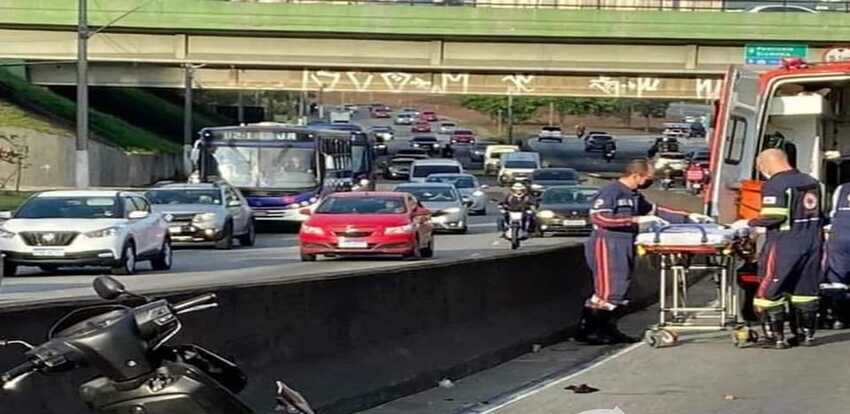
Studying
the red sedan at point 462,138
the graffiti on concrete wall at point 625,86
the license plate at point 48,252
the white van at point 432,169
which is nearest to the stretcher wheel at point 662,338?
the license plate at point 48,252

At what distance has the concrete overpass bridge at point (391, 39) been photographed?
6012 centimetres

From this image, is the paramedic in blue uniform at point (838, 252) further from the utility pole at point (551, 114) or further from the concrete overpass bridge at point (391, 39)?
the utility pole at point (551, 114)

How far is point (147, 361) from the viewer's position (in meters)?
5.68

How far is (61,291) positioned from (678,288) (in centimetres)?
1032

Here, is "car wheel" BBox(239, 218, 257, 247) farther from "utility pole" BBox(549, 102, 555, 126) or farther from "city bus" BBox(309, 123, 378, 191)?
"utility pole" BBox(549, 102, 555, 126)

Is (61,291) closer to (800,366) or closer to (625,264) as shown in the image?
(625,264)

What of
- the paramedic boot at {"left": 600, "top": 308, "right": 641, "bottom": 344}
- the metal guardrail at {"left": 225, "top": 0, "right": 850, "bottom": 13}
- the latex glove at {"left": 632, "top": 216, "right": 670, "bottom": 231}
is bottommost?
the paramedic boot at {"left": 600, "top": 308, "right": 641, "bottom": 344}

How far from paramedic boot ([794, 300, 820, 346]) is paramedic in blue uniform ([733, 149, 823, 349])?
0.01 meters

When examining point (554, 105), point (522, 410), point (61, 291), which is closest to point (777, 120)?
point (522, 410)

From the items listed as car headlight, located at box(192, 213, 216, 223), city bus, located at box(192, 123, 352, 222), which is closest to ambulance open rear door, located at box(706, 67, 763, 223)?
car headlight, located at box(192, 213, 216, 223)

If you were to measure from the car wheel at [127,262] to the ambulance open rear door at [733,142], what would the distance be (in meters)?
11.5

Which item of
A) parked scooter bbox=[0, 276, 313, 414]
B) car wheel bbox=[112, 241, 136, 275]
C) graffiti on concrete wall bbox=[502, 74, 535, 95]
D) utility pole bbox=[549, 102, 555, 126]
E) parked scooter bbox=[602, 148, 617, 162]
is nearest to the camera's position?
parked scooter bbox=[0, 276, 313, 414]

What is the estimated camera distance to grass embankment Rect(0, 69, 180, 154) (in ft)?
208

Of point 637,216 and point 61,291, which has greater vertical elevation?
point 637,216
